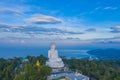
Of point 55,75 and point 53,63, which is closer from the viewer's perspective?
point 55,75

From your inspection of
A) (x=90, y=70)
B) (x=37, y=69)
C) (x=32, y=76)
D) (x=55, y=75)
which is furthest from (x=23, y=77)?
(x=90, y=70)

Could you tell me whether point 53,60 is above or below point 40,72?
above

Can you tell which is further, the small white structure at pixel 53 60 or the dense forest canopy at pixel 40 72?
the small white structure at pixel 53 60

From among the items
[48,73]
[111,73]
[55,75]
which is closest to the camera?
[48,73]

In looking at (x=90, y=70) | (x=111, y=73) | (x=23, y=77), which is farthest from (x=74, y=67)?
(x=23, y=77)

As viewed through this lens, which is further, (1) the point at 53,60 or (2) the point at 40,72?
(1) the point at 53,60

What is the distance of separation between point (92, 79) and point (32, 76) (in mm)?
7369

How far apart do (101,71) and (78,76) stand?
5514mm

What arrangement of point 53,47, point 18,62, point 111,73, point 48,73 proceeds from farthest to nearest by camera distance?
point 18,62
point 53,47
point 111,73
point 48,73

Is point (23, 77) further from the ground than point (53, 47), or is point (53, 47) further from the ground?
point (53, 47)

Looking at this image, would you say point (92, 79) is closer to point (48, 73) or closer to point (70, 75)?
point (70, 75)

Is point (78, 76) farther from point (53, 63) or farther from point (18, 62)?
point (18, 62)

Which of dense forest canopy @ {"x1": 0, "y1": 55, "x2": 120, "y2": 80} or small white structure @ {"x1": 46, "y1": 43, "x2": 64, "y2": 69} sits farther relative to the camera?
small white structure @ {"x1": 46, "y1": 43, "x2": 64, "y2": 69}

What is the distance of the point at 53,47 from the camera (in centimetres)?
2778
